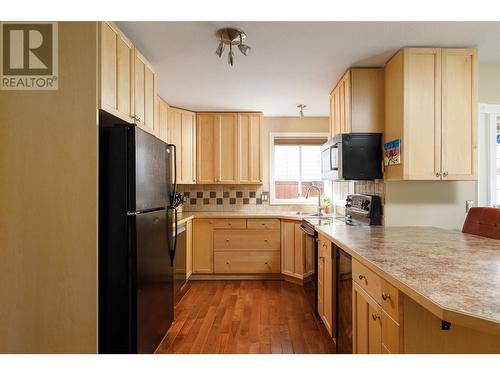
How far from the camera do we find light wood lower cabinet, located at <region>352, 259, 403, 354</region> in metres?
1.09

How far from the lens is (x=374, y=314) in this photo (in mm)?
1300

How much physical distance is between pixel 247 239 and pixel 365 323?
239 cm

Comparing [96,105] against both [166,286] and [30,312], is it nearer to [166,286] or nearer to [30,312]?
[30,312]

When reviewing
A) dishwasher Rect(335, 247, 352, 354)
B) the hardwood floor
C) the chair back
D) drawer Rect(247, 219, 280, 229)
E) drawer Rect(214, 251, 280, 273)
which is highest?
the chair back

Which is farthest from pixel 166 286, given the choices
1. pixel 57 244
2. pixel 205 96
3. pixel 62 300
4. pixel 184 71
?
pixel 205 96

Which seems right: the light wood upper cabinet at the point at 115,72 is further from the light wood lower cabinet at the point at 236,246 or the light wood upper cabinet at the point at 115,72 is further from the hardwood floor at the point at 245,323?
the light wood lower cabinet at the point at 236,246

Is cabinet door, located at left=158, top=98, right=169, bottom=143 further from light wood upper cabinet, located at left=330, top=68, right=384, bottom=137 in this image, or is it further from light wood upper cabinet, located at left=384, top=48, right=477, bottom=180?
light wood upper cabinet, located at left=384, top=48, right=477, bottom=180

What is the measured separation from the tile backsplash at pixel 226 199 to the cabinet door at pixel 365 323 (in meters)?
2.77

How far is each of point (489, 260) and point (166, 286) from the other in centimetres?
203

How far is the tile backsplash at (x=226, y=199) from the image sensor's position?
14.1 feet

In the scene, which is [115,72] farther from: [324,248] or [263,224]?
[263,224]

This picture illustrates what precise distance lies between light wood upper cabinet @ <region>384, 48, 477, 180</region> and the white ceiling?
129 millimetres

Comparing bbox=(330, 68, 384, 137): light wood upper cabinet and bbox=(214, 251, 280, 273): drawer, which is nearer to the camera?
bbox=(330, 68, 384, 137): light wood upper cabinet

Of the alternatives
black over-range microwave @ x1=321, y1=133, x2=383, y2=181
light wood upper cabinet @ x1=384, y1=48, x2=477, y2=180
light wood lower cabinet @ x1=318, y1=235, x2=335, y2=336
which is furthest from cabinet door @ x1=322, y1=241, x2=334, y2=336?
light wood upper cabinet @ x1=384, y1=48, x2=477, y2=180
